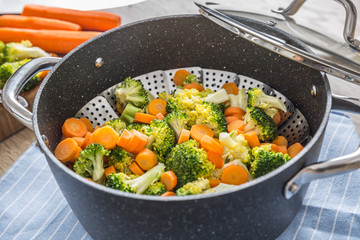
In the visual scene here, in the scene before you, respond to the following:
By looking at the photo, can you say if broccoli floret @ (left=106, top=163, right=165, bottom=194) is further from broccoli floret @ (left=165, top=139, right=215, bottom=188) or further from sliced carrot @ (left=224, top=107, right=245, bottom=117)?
sliced carrot @ (left=224, top=107, right=245, bottom=117)

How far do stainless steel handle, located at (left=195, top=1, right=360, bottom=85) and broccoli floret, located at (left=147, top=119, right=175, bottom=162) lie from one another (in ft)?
1.24

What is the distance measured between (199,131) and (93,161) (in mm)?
347

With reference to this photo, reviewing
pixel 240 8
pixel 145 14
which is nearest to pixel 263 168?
pixel 240 8

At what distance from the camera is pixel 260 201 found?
916 mm

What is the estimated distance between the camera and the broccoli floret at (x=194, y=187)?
102 centimetres

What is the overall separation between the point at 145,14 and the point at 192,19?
0.98 meters

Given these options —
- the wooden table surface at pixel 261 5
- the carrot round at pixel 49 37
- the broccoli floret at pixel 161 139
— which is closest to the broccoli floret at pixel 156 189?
the broccoli floret at pixel 161 139

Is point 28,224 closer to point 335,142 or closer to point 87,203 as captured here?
point 87,203

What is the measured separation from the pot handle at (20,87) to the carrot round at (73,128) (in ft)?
0.63

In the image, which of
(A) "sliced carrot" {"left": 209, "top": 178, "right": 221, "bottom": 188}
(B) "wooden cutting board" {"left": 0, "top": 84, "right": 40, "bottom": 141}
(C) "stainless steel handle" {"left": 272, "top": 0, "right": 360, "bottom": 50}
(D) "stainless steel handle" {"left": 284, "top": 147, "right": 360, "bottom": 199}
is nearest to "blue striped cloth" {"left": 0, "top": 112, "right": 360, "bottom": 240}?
(B) "wooden cutting board" {"left": 0, "top": 84, "right": 40, "bottom": 141}

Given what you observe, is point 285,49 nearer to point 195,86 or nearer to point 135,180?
point 195,86

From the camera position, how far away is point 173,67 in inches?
63.7

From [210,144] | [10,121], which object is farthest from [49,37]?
[210,144]

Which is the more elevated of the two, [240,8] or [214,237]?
[240,8]
